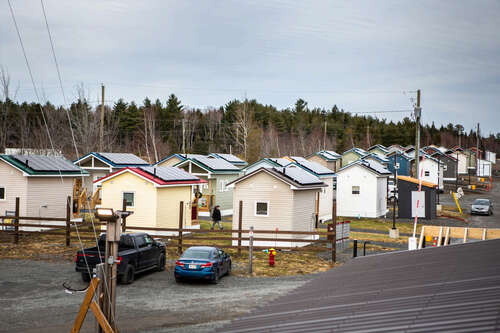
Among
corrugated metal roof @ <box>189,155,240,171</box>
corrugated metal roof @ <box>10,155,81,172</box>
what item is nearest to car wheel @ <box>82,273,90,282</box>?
corrugated metal roof @ <box>10,155,81,172</box>

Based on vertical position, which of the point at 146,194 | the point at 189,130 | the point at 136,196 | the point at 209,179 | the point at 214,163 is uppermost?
the point at 189,130

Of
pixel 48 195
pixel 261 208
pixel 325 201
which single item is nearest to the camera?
pixel 261 208

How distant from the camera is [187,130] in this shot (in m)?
107

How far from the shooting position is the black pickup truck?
1947 centimetres

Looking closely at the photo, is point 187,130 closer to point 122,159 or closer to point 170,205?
point 122,159

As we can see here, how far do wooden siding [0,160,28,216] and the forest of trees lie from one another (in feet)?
60.7

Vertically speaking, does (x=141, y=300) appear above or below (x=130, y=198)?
below

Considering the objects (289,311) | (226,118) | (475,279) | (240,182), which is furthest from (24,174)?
(226,118)

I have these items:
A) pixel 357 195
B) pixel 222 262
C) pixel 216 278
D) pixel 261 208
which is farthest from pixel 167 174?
pixel 357 195

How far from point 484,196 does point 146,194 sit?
5952cm

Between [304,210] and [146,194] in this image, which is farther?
[146,194]

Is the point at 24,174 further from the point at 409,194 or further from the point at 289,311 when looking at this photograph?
the point at 409,194

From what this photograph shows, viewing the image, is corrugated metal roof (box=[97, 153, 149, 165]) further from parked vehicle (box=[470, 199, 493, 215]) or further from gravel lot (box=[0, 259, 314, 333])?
parked vehicle (box=[470, 199, 493, 215])

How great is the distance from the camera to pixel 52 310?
623 inches
